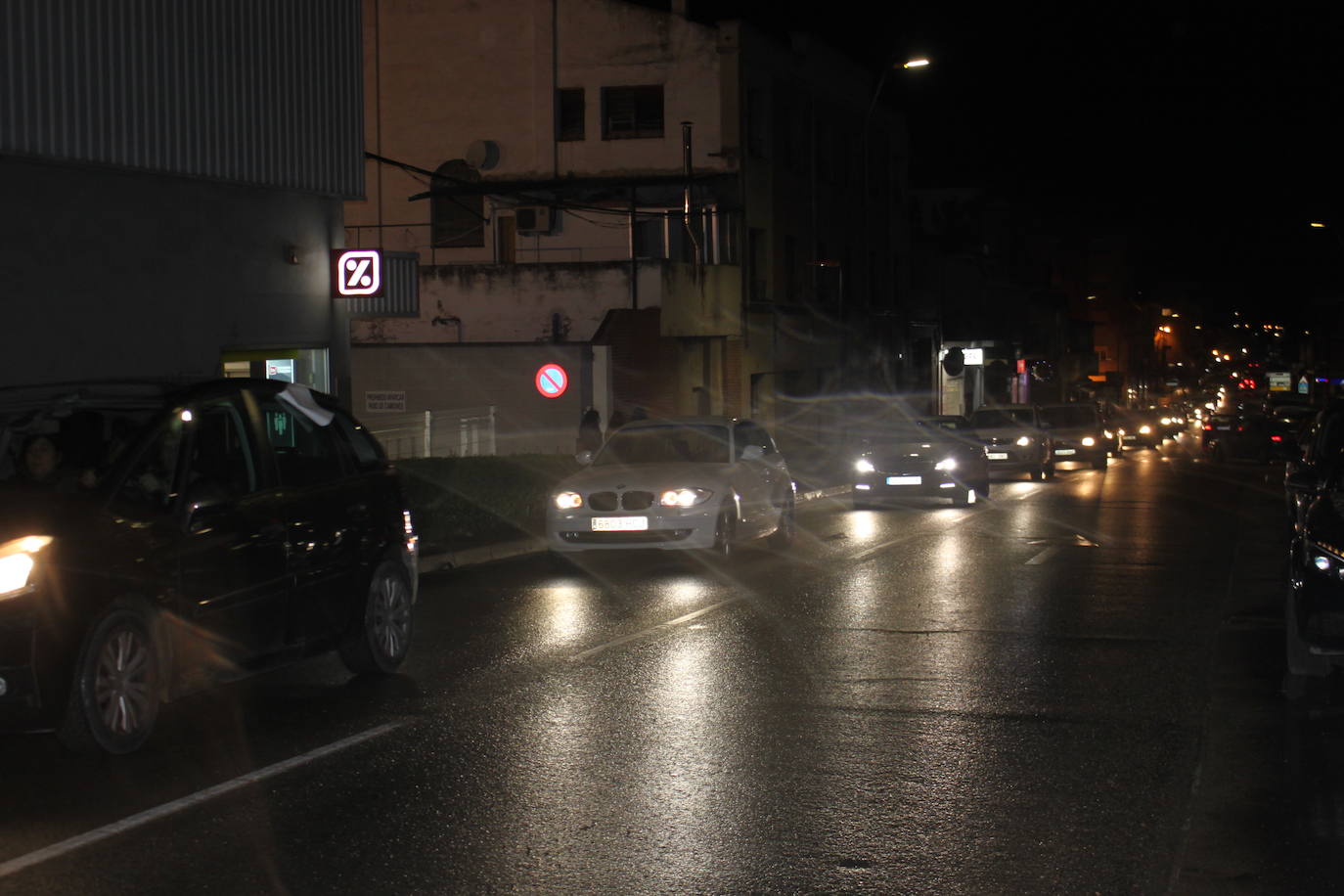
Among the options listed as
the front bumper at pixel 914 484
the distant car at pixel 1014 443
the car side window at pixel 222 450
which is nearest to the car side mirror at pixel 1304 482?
the car side window at pixel 222 450

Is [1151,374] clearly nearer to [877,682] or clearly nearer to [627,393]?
[627,393]

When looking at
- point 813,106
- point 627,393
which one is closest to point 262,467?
point 627,393

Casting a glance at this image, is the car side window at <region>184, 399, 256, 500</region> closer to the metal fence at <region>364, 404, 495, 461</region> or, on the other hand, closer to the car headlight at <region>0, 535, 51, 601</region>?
the car headlight at <region>0, 535, 51, 601</region>

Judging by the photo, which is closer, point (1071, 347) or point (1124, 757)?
point (1124, 757)

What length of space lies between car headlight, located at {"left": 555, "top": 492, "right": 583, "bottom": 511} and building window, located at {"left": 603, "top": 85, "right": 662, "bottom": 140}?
25.2m

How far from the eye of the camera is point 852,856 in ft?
19.2

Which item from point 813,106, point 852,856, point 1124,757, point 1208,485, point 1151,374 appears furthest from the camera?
point 1151,374

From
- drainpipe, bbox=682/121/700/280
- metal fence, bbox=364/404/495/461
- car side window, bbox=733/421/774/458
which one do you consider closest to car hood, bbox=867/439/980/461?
car side window, bbox=733/421/774/458

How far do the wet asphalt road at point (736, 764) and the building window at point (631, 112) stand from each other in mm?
28328

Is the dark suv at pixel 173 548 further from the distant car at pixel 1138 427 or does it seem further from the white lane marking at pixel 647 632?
the distant car at pixel 1138 427

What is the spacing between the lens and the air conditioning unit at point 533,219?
1508 inches

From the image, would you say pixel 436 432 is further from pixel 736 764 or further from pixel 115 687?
pixel 736 764

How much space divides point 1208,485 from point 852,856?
28026 millimetres

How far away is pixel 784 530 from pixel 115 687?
11.8m
